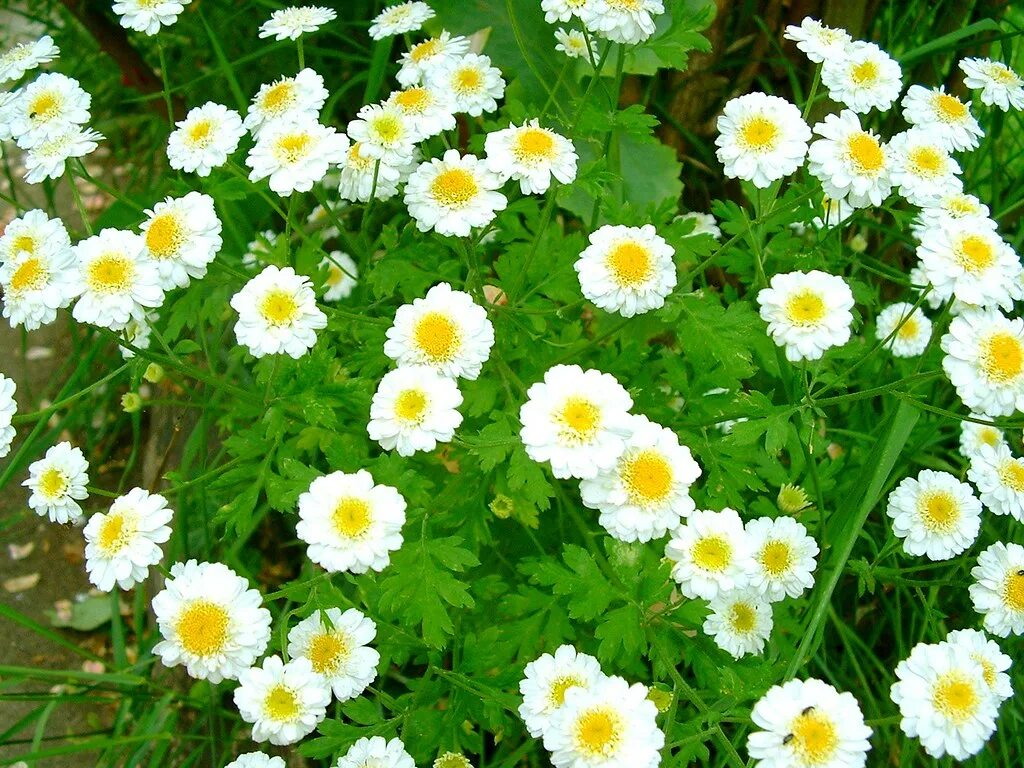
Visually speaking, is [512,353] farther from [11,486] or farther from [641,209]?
[11,486]

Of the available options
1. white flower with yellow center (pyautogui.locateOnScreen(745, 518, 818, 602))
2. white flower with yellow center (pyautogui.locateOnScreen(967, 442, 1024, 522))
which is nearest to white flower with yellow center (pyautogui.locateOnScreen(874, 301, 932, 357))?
white flower with yellow center (pyautogui.locateOnScreen(967, 442, 1024, 522))

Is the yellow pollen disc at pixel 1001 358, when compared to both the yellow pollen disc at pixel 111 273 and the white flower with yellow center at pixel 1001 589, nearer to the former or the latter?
the white flower with yellow center at pixel 1001 589

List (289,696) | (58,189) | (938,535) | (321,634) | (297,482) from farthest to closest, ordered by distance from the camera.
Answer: (58,189) < (938,535) < (297,482) < (321,634) < (289,696)

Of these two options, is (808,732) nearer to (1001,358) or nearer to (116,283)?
(1001,358)

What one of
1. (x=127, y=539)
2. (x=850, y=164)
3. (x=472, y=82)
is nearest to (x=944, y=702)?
(x=850, y=164)

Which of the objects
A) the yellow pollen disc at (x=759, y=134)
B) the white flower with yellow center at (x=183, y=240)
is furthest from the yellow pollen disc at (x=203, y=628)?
the yellow pollen disc at (x=759, y=134)

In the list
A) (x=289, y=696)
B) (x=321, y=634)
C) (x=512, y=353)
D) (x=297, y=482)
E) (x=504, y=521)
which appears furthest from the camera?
(x=504, y=521)

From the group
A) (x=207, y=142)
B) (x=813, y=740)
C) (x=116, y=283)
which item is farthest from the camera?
(x=207, y=142)

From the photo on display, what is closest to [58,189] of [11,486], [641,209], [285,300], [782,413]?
[11,486]
